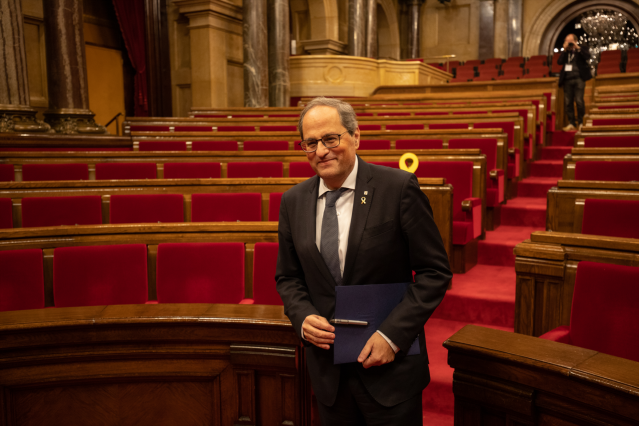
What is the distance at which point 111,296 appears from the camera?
1.32 meters

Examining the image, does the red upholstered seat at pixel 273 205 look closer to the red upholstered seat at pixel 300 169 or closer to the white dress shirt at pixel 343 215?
the red upholstered seat at pixel 300 169

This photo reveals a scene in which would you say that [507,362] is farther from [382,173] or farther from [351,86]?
[351,86]

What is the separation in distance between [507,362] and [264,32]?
5.28 meters

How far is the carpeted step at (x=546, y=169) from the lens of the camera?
10.3ft

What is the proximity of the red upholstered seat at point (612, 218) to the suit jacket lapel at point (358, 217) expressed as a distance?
928 mm

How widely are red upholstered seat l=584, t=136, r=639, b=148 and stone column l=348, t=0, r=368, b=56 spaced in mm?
5211

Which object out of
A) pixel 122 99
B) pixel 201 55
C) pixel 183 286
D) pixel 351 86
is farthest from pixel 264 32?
pixel 183 286

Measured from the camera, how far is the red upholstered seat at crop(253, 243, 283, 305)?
1329mm

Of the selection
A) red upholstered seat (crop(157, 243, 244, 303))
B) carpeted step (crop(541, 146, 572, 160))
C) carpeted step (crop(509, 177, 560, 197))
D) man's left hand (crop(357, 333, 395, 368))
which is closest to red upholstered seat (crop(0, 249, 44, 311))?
red upholstered seat (crop(157, 243, 244, 303))

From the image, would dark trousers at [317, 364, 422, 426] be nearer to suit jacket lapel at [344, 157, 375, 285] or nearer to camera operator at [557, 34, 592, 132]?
suit jacket lapel at [344, 157, 375, 285]

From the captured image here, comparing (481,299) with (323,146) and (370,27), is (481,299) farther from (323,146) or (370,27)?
(370,27)

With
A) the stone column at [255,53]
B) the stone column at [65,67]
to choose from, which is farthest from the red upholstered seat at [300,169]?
the stone column at [255,53]

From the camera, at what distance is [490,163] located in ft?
8.18

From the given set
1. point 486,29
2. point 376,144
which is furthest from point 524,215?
point 486,29
